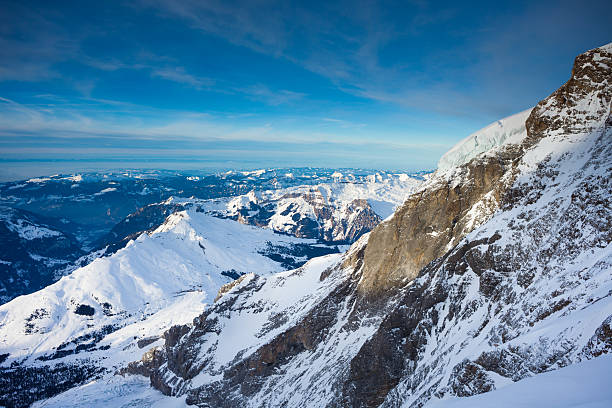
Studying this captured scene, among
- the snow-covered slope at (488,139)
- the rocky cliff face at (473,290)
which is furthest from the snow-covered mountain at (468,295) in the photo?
the snow-covered slope at (488,139)

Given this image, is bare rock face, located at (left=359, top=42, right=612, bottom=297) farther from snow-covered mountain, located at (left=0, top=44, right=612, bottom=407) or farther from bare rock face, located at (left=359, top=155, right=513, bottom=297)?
snow-covered mountain, located at (left=0, top=44, right=612, bottom=407)

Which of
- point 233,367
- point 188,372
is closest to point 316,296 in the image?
point 233,367

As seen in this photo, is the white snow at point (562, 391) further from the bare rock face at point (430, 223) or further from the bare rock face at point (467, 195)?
the bare rock face at point (430, 223)

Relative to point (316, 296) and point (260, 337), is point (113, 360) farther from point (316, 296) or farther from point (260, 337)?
point (316, 296)

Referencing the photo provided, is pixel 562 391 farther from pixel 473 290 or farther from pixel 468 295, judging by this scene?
pixel 468 295

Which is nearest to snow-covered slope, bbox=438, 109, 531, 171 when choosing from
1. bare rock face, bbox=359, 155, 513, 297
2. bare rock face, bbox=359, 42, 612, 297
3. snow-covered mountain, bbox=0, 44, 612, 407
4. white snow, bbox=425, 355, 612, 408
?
snow-covered mountain, bbox=0, 44, 612, 407
